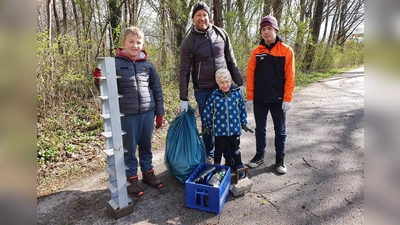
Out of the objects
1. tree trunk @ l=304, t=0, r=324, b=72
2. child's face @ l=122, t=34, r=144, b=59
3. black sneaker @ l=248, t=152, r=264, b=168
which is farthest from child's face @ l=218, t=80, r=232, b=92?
tree trunk @ l=304, t=0, r=324, b=72

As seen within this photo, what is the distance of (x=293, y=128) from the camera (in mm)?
5172

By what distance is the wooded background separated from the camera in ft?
13.8

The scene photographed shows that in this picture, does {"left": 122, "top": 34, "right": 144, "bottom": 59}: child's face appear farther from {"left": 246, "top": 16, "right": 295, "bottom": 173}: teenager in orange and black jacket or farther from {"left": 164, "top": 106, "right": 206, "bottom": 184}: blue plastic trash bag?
{"left": 246, "top": 16, "right": 295, "bottom": 173}: teenager in orange and black jacket

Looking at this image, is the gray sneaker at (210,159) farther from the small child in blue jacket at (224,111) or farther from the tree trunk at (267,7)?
the tree trunk at (267,7)

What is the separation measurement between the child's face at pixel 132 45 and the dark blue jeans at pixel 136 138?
637 mm

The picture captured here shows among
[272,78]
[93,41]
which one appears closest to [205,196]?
[272,78]

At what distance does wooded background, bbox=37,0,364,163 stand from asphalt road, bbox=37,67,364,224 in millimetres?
1311

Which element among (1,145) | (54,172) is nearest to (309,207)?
(1,145)

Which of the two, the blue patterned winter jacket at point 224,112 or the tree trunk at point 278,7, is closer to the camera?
the blue patterned winter jacket at point 224,112

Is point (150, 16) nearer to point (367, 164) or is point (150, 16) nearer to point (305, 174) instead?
point (305, 174)

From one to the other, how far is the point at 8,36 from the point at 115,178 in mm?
2124

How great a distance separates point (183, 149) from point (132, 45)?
1.29 metres

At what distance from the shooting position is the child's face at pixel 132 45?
253 cm

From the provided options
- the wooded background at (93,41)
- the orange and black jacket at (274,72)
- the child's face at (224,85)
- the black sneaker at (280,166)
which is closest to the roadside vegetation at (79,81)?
the wooded background at (93,41)
